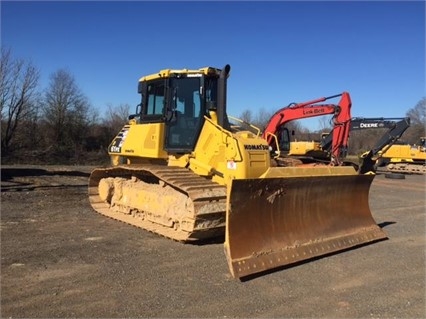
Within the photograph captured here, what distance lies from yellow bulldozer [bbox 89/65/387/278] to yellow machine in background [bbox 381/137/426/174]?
2394 centimetres

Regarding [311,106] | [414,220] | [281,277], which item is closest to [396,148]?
[311,106]

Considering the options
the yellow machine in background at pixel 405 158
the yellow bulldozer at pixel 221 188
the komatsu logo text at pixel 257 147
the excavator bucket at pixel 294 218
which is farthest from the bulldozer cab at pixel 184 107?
the yellow machine in background at pixel 405 158

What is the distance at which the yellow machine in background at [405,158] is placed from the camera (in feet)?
99.4

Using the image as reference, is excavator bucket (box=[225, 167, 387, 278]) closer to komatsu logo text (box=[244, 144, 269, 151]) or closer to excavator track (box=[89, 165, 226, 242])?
komatsu logo text (box=[244, 144, 269, 151])

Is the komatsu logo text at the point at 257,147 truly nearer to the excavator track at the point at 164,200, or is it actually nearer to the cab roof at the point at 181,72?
the excavator track at the point at 164,200

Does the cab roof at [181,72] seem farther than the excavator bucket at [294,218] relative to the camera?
Yes

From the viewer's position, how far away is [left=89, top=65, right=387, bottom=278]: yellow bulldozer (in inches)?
243

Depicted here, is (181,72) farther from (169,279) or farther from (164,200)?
(169,279)

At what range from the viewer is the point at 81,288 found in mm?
→ 4852

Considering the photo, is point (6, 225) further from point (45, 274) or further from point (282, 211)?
point (282, 211)

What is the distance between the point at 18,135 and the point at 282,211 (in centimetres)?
3005

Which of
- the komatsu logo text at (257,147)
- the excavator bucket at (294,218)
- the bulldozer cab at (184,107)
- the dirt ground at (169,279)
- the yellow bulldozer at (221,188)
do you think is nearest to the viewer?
the dirt ground at (169,279)

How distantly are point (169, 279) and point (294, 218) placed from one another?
2.41 meters

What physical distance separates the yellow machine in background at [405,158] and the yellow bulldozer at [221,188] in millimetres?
23941
